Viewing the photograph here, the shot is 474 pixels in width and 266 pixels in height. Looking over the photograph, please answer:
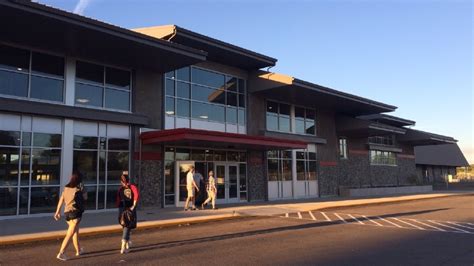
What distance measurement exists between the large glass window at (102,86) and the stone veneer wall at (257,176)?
7.93 meters

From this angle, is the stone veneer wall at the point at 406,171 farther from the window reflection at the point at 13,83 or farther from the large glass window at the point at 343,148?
the window reflection at the point at 13,83

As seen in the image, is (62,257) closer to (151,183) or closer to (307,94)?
(151,183)

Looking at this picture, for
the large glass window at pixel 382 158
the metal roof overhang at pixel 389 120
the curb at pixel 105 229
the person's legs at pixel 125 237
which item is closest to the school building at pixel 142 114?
the curb at pixel 105 229

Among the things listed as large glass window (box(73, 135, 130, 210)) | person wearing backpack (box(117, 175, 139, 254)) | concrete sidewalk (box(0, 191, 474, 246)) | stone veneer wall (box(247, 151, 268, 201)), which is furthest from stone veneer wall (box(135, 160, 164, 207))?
person wearing backpack (box(117, 175, 139, 254))

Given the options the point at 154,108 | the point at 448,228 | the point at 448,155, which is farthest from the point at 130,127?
the point at 448,155

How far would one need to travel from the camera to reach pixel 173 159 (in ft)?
67.6

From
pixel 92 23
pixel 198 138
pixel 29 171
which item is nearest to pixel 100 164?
pixel 29 171

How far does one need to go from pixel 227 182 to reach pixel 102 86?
814 centimetres

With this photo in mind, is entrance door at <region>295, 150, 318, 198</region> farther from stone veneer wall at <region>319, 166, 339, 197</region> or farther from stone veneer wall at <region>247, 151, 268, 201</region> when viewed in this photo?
stone veneer wall at <region>247, 151, 268, 201</region>

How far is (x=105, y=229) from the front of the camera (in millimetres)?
12453

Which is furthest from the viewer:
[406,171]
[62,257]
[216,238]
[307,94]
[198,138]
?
[406,171]

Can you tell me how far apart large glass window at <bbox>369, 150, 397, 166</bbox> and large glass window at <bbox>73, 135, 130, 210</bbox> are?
Answer: 77.4 ft

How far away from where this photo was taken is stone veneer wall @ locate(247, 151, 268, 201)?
2405cm

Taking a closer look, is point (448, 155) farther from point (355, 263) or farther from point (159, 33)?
point (355, 263)
